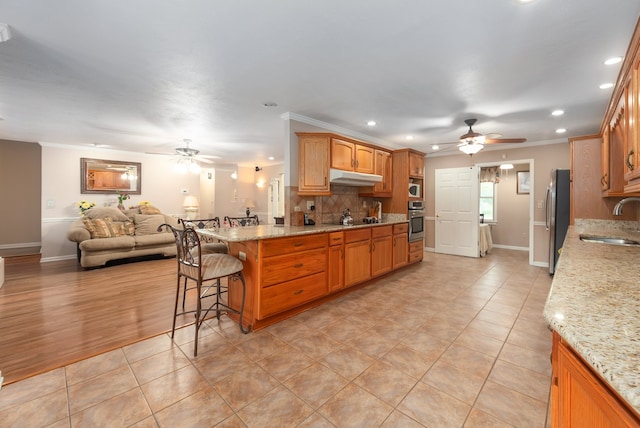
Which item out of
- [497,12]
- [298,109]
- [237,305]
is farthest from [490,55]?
[237,305]

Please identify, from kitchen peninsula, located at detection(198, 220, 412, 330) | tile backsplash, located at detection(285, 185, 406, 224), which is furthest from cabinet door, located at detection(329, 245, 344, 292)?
tile backsplash, located at detection(285, 185, 406, 224)

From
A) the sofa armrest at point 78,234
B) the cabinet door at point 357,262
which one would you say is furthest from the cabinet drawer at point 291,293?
the sofa armrest at point 78,234

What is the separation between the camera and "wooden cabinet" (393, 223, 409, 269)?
450cm

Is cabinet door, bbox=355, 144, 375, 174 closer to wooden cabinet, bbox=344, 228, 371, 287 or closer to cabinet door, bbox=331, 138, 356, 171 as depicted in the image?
cabinet door, bbox=331, 138, 356, 171

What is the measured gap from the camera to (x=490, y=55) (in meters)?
2.21

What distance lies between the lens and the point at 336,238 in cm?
335

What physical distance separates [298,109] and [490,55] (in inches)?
84.1

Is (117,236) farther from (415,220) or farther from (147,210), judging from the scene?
(415,220)

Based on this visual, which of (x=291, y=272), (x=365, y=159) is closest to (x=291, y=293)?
(x=291, y=272)

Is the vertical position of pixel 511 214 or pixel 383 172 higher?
pixel 383 172

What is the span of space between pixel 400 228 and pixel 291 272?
2.50m

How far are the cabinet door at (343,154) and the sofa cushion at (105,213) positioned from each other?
16.2 feet

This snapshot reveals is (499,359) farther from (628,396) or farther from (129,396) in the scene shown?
(129,396)

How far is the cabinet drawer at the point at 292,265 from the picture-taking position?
2613 millimetres
